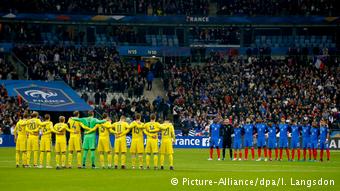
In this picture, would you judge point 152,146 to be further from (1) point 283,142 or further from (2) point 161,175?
(1) point 283,142

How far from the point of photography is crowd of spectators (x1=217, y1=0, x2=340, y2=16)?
78.1 m

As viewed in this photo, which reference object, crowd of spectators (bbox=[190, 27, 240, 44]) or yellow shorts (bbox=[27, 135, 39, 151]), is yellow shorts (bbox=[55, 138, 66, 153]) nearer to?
yellow shorts (bbox=[27, 135, 39, 151])

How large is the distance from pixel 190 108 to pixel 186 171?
28.0 m

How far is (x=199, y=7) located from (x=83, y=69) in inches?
540

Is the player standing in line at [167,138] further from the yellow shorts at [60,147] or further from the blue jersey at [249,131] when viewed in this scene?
the blue jersey at [249,131]

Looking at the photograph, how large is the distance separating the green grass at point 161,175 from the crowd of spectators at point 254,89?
1734 cm

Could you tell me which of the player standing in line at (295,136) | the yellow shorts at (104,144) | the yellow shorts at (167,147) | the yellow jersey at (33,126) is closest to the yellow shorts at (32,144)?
the yellow jersey at (33,126)

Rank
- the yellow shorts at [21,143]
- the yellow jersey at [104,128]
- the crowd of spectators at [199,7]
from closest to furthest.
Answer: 1. the yellow jersey at [104,128]
2. the yellow shorts at [21,143]
3. the crowd of spectators at [199,7]

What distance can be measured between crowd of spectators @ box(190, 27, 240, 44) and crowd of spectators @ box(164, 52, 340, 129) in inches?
130

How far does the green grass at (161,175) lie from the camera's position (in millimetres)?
30938

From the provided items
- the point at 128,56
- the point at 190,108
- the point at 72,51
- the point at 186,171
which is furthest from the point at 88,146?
the point at 128,56

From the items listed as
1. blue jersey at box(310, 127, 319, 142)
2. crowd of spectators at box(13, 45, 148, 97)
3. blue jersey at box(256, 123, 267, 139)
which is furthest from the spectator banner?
blue jersey at box(310, 127, 319, 142)

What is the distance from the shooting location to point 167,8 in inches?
3068

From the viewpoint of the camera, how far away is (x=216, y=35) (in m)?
78.1
